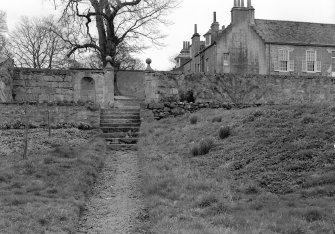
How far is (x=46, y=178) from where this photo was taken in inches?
370

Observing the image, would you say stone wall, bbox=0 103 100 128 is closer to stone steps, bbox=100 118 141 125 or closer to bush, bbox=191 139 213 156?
stone steps, bbox=100 118 141 125

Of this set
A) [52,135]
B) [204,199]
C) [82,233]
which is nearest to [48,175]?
[82,233]

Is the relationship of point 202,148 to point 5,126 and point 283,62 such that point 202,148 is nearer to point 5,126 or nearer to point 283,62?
point 5,126

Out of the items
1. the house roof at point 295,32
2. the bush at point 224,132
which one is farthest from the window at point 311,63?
the bush at point 224,132

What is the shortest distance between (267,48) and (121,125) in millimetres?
23175

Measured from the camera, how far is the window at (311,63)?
3766 centimetres

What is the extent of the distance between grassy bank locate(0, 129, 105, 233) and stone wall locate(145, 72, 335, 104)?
5.91 metres

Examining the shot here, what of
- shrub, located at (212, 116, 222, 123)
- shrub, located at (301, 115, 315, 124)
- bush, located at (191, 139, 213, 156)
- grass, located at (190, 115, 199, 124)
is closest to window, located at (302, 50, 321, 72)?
grass, located at (190, 115, 199, 124)

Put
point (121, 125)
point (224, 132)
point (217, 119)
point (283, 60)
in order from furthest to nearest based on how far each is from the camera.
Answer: point (283, 60), point (121, 125), point (217, 119), point (224, 132)

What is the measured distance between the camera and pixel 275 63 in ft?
120

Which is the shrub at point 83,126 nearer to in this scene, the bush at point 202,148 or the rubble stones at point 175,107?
the rubble stones at point 175,107

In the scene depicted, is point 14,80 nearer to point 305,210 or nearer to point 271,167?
point 271,167

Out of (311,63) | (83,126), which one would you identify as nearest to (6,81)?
(83,126)

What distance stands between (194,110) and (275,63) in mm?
20783
